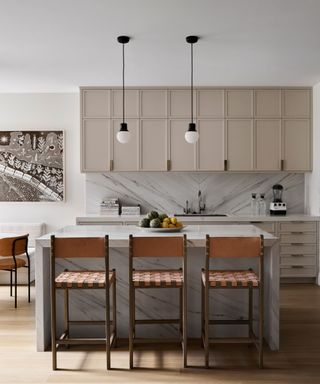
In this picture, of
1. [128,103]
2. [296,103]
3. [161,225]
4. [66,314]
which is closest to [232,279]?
[161,225]

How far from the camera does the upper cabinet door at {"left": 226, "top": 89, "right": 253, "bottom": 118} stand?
6.16 m

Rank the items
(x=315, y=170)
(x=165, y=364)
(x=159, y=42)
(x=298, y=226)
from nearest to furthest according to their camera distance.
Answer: (x=165, y=364), (x=159, y=42), (x=298, y=226), (x=315, y=170)

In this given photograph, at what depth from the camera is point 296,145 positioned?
20.4 feet

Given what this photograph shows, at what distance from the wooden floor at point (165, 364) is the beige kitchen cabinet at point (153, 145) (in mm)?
2699

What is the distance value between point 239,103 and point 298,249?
6.58 ft

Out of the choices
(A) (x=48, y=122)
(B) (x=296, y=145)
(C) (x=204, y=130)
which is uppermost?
(A) (x=48, y=122)

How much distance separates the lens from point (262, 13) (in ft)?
11.6

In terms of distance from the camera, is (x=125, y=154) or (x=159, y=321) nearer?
(x=159, y=321)

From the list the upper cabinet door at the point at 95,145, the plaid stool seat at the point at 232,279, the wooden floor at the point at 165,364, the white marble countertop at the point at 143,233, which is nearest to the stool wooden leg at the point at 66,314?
the wooden floor at the point at 165,364

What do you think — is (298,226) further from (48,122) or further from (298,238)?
(48,122)

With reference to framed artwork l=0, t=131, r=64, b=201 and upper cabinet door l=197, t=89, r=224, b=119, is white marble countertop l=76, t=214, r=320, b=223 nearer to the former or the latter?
framed artwork l=0, t=131, r=64, b=201

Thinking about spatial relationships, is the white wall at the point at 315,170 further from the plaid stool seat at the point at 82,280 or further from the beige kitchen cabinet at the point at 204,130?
the plaid stool seat at the point at 82,280

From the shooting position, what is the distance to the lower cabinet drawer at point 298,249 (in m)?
5.95

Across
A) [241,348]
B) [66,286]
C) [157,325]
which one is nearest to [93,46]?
[66,286]
